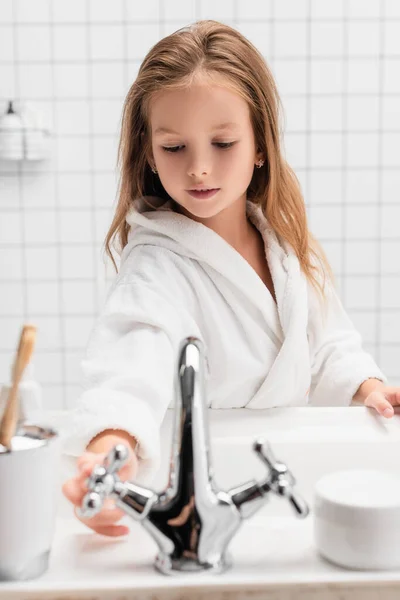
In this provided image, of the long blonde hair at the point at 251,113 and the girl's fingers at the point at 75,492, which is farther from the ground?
the long blonde hair at the point at 251,113

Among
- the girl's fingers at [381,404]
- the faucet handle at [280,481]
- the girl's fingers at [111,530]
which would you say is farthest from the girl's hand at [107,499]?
the girl's fingers at [381,404]

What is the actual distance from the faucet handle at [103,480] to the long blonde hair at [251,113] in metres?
0.51

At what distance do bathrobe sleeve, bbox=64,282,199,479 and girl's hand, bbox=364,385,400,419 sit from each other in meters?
0.23

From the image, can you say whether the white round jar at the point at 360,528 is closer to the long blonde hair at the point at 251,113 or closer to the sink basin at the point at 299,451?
the sink basin at the point at 299,451

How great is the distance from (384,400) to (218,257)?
0.92 ft

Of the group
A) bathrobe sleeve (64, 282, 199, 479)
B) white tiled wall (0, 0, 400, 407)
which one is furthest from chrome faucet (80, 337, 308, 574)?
white tiled wall (0, 0, 400, 407)

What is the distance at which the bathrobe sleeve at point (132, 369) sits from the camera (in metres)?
0.68

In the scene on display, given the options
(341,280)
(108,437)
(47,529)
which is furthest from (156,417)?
(341,280)

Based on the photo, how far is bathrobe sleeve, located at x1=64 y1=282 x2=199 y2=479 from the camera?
680 mm

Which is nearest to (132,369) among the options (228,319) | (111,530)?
(111,530)

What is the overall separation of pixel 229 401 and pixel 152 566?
0.43 m

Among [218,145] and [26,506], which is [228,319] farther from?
[26,506]

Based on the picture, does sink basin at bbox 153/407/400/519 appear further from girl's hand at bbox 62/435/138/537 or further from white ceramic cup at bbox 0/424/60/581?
white ceramic cup at bbox 0/424/60/581

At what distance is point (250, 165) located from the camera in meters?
1.01
